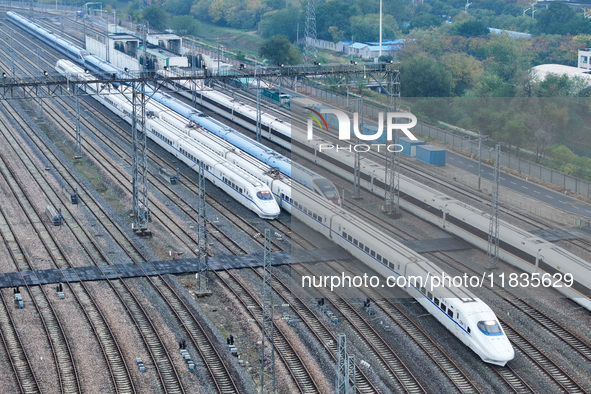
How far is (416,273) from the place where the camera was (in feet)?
134

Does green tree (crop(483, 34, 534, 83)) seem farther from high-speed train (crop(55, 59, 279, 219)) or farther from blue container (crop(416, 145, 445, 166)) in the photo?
high-speed train (crop(55, 59, 279, 219))

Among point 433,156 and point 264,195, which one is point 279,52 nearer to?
point 433,156

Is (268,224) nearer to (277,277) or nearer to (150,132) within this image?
(277,277)

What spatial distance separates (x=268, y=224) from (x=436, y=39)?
89.8m

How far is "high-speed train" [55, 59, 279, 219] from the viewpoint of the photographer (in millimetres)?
55000

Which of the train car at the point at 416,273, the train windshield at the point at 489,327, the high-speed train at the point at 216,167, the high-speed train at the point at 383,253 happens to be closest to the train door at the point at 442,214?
the high-speed train at the point at 383,253

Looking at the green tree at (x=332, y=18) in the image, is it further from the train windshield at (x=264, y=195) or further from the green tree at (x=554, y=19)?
the train windshield at (x=264, y=195)

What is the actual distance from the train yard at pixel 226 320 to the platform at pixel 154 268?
2.29ft

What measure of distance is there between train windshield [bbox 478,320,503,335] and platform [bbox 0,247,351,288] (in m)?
12.1

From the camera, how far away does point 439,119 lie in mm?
88125

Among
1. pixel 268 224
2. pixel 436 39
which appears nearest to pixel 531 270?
pixel 268 224

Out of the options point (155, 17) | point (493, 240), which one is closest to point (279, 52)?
point (155, 17)

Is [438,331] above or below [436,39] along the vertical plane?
below

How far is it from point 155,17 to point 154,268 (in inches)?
4770
